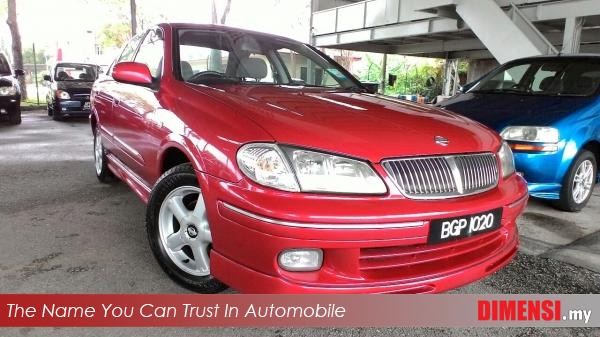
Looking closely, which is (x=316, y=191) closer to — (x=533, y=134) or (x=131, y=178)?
(x=131, y=178)

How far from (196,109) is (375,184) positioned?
102 centimetres

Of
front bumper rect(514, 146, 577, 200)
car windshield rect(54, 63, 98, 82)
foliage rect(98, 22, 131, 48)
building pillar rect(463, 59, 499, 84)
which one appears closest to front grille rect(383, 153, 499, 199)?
front bumper rect(514, 146, 577, 200)

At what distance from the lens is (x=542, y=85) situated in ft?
15.9

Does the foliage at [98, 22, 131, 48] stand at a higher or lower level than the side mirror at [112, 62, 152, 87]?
higher

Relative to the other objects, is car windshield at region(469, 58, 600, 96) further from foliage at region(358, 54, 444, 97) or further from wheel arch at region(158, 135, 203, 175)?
foliage at region(358, 54, 444, 97)

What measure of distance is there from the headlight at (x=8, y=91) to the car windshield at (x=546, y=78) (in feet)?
28.0

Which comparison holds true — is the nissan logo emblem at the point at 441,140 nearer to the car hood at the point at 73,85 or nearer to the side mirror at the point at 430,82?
the car hood at the point at 73,85

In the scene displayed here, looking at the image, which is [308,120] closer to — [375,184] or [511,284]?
[375,184]

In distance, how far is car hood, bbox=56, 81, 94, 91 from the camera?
33.6 ft

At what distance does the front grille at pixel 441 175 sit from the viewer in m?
1.93

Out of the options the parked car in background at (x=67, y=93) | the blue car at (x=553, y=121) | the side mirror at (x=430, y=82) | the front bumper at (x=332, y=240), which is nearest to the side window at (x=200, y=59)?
the front bumper at (x=332, y=240)

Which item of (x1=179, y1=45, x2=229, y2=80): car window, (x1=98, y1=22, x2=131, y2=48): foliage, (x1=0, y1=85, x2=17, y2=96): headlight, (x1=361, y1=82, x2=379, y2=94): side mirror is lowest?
(x1=0, y1=85, x2=17, y2=96): headlight

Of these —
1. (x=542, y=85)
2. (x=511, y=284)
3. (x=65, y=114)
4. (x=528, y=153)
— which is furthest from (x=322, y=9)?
(x=511, y=284)

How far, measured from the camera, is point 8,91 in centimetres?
891
